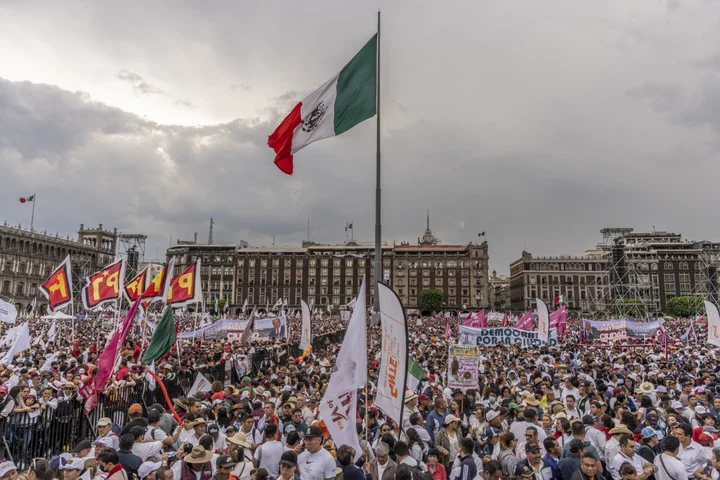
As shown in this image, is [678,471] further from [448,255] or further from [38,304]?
[38,304]

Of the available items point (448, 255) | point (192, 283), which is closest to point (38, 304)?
point (448, 255)

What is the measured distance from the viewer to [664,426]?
27.3ft

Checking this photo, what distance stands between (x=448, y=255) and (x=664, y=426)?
3864 inches

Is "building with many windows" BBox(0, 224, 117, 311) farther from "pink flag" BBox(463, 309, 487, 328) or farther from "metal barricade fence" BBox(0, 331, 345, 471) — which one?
"metal barricade fence" BBox(0, 331, 345, 471)

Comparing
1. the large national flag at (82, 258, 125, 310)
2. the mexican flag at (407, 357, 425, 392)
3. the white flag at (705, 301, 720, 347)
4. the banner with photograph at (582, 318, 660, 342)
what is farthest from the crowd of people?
the banner with photograph at (582, 318, 660, 342)

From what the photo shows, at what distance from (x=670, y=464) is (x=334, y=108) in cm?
935

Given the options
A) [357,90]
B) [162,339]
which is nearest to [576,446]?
[357,90]

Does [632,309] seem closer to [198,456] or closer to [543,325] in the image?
[543,325]

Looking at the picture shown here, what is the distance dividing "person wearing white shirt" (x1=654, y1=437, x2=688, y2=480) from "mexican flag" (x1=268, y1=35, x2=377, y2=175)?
27.4 feet

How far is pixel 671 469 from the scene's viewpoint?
568cm

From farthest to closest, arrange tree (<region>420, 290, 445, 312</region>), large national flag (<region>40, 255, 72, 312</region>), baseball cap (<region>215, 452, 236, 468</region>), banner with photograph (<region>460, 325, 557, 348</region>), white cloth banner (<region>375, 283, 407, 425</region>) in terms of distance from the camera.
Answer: tree (<region>420, 290, 445, 312</region>), banner with photograph (<region>460, 325, 557, 348</region>), large national flag (<region>40, 255, 72, 312</region>), white cloth banner (<region>375, 283, 407, 425</region>), baseball cap (<region>215, 452, 236, 468</region>)

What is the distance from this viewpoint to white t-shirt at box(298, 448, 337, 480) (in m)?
5.57

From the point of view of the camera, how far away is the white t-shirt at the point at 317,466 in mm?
5574

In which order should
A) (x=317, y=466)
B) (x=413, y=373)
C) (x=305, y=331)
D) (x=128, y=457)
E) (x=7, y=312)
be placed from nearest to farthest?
1. (x=317, y=466)
2. (x=128, y=457)
3. (x=413, y=373)
4. (x=305, y=331)
5. (x=7, y=312)
